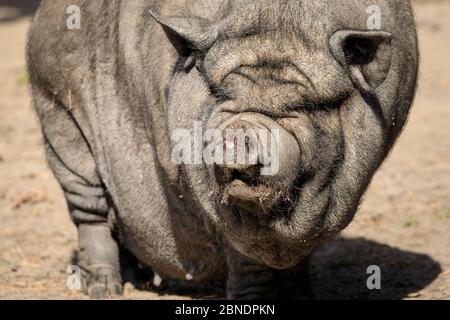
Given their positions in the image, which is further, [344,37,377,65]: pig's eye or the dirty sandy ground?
the dirty sandy ground

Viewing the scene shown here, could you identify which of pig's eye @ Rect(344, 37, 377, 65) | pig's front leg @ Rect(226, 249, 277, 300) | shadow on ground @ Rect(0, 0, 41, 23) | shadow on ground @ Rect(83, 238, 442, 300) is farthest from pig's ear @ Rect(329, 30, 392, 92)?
shadow on ground @ Rect(0, 0, 41, 23)

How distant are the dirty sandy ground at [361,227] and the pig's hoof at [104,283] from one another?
0.10 m

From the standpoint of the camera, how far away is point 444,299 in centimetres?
552

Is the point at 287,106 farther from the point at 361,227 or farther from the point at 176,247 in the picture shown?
the point at 361,227

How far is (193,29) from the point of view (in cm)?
481

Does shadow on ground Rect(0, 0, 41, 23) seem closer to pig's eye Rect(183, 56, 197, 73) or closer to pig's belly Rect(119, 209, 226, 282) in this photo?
pig's belly Rect(119, 209, 226, 282)

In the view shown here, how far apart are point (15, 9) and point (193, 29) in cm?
1505

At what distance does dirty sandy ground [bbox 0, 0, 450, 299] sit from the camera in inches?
247

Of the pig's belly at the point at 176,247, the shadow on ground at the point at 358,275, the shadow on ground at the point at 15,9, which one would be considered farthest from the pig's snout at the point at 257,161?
the shadow on ground at the point at 15,9

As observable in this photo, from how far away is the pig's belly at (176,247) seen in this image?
5.81 metres

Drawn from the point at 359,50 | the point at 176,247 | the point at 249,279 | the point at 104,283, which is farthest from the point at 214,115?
the point at 104,283

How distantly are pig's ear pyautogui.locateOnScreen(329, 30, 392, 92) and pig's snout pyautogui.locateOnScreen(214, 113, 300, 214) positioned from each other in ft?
1.75

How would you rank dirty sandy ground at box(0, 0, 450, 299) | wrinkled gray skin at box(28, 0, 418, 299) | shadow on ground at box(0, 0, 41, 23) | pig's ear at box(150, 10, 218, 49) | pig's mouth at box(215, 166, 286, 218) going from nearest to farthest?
pig's mouth at box(215, 166, 286, 218) < wrinkled gray skin at box(28, 0, 418, 299) < pig's ear at box(150, 10, 218, 49) < dirty sandy ground at box(0, 0, 450, 299) < shadow on ground at box(0, 0, 41, 23)

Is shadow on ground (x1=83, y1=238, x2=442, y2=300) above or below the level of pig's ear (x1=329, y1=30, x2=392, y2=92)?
below
